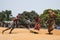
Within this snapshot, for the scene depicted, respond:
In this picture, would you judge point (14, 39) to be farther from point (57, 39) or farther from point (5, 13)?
point (5, 13)

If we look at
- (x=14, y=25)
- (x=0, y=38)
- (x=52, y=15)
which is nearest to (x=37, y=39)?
(x=0, y=38)

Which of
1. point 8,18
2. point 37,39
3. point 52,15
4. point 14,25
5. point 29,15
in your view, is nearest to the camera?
point 37,39

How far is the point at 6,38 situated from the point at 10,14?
53.3 metres

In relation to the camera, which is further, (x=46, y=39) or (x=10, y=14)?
(x=10, y=14)

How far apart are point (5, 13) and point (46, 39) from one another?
54.4m

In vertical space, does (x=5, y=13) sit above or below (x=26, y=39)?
above

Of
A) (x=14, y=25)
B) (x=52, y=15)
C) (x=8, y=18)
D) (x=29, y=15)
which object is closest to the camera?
(x=52, y=15)

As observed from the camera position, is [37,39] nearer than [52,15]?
Result: Yes

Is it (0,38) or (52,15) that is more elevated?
(52,15)

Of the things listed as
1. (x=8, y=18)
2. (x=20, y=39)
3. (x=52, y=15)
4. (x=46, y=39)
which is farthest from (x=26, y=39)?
(x=8, y=18)

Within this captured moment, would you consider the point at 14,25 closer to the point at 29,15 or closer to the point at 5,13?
the point at 29,15

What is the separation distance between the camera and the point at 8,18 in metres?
64.8

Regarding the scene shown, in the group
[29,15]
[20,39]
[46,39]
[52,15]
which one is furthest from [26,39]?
[29,15]

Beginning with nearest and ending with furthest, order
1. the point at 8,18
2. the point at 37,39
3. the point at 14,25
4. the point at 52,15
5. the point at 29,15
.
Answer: the point at 37,39 → the point at 52,15 → the point at 14,25 → the point at 29,15 → the point at 8,18
